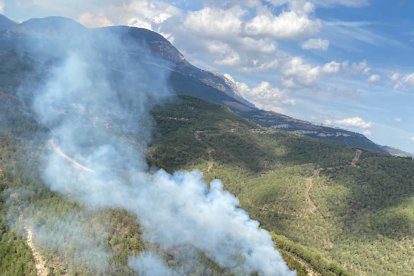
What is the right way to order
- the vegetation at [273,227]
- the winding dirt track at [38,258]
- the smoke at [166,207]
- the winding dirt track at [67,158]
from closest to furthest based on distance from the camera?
1. the winding dirt track at [38,258]
2. the smoke at [166,207]
3. the vegetation at [273,227]
4. the winding dirt track at [67,158]

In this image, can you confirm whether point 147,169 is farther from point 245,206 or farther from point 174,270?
point 245,206

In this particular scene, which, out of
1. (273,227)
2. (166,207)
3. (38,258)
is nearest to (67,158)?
(166,207)

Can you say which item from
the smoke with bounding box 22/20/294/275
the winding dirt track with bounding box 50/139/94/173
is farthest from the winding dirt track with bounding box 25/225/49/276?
the winding dirt track with bounding box 50/139/94/173

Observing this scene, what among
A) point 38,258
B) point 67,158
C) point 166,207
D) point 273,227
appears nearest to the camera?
point 38,258

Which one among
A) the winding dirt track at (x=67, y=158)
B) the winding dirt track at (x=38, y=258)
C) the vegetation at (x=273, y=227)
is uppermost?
the winding dirt track at (x=67, y=158)

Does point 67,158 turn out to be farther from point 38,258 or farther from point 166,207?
point 38,258

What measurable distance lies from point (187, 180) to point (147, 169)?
2059cm

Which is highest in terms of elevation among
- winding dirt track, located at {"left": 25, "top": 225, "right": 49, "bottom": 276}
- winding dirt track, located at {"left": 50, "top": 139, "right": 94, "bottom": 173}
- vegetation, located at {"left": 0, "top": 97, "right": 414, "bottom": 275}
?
winding dirt track, located at {"left": 50, "top": 139, "right": 94, "bottom": 173}

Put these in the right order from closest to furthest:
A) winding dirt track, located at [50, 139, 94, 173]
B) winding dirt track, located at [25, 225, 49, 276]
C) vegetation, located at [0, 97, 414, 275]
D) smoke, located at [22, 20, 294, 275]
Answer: winding dirt track, located at [25, 225, 49, 276], smoke, located at [22, 20, 294, 275], vegetation, located at [0, 97, 414, 275], winding dirt track, located at [50, 139, 94, 173]

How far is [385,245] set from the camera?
166m

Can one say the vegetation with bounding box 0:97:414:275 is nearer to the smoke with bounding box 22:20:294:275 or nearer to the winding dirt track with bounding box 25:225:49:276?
the winding dirt track with bounding box 25:225:49:276

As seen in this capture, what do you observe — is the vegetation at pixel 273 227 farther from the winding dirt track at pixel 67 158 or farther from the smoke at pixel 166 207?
the winding dirt track at pixel 67 158

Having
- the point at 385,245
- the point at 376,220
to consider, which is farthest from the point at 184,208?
the point at 376,220

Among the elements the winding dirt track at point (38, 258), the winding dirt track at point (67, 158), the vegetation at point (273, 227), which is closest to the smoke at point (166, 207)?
the winding dirt track at point (67, 158)
